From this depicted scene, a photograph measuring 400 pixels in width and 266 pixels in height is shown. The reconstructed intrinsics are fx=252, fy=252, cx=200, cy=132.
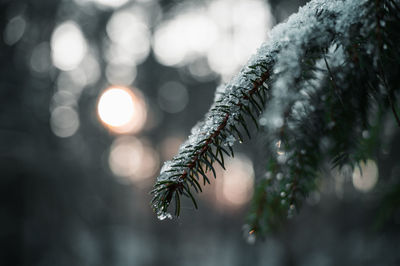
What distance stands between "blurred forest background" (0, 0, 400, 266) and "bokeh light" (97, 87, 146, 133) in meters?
0.05

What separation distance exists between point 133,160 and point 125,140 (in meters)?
3.01

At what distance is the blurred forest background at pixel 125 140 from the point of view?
566cm

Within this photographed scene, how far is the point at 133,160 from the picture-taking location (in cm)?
1722

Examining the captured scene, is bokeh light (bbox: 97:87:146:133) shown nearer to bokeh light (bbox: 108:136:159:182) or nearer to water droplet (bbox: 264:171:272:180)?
bokeh light (bbox: 108:136:159:182)

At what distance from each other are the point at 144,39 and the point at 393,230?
1168cm

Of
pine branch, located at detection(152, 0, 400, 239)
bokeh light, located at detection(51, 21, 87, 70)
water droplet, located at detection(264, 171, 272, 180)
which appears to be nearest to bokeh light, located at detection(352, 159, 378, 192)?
pine branch, located at detection(152, 0, 400, 239)

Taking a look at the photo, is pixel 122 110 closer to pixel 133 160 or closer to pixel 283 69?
pixel 133 160

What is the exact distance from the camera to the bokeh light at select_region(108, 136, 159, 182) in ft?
48.3

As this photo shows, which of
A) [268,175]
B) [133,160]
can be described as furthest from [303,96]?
[133,160]

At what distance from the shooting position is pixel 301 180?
2.20 feet

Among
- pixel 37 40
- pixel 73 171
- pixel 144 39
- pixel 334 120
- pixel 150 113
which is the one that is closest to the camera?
pixel 334 120

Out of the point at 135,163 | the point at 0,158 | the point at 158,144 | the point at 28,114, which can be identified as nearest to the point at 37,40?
the point at 28,114

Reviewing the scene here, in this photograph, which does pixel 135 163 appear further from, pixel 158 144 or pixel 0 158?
pixel 0 158

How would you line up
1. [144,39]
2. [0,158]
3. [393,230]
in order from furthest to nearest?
[144,39] < [0,158] < [393,230]
